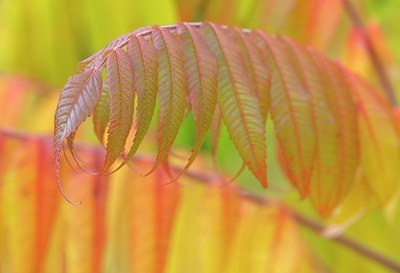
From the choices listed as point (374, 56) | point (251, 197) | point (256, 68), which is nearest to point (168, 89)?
point (256, 68)

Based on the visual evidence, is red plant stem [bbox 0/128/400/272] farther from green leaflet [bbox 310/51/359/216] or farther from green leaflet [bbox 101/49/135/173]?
green leaflet [bbox 101/49/135/173]

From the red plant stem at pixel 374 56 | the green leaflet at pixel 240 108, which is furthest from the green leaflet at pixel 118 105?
the red plant stem at pixel 374 56

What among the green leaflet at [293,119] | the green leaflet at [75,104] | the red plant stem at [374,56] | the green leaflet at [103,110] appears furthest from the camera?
the red plant stem at [374,56]

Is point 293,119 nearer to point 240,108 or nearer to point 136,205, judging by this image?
point 240,108

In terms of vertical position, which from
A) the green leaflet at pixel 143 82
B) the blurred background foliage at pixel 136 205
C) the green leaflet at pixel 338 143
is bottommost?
the blurred background foliage at pixel 136 205

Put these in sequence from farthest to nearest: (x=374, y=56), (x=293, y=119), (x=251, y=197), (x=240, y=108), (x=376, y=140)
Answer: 1. (x=374, y=56)
2. (x=251, y=197)
3. (x=376, y=140)
4. (x=293, y=119)
5. (x=240, y=108)

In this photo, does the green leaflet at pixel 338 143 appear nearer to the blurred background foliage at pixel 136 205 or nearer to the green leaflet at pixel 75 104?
the blurred background foliage at pixel 136 205

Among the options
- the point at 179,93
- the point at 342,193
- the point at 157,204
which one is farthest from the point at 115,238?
the point at 179,93
